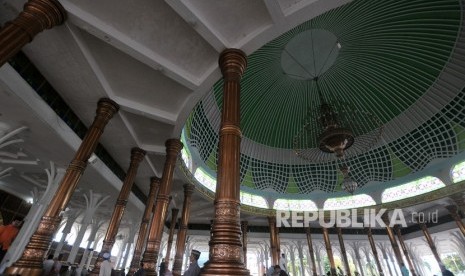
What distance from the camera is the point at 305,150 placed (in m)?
17.2

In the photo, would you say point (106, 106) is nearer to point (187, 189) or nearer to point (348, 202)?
point (187, 189)

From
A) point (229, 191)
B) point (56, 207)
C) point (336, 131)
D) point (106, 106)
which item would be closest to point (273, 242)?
point (336, 131)

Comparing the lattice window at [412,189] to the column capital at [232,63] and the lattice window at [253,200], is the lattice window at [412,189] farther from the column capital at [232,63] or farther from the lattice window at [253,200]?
the column capital at [232,63]

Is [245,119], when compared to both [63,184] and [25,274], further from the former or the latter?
[25,274]

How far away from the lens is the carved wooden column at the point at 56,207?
487 cm

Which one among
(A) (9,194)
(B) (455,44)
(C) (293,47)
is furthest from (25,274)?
(B) (455,44)

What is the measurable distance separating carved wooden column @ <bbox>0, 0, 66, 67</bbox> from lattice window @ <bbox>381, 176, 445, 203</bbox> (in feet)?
64.7

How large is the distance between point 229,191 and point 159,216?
15.0 ft

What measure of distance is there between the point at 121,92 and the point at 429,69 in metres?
14.5

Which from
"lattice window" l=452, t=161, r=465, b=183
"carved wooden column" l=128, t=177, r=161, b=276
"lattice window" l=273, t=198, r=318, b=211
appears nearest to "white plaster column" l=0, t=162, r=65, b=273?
"carved wooden column" l=128, t=177, r=161, b=276

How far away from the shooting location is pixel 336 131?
33.1ft

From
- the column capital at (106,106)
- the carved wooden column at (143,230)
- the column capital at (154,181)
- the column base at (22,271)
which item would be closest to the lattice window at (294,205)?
the column capital at (154,181)

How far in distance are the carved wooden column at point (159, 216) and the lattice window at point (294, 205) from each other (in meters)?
12.1

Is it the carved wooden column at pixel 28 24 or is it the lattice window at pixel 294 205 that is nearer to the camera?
the carved wooden column at pixel 28 24
